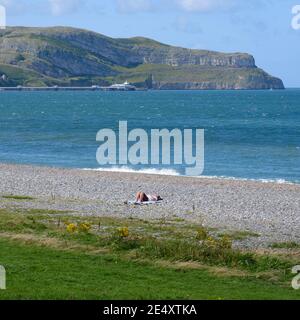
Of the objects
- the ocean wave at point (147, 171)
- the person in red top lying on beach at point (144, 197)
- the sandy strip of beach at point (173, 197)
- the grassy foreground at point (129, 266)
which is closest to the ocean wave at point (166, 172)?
the ocean wave at point (147, 171)

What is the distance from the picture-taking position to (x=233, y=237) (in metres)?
25.1

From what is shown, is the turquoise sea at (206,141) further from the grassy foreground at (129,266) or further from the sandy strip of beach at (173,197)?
the grassy foreground at (129,266)

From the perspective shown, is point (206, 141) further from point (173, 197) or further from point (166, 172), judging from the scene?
point (173, 197)

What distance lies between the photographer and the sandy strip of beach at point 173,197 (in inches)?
1217

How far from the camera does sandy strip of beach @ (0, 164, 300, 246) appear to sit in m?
30.9

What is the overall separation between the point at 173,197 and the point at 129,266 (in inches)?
836

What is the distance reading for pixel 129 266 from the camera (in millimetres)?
18938

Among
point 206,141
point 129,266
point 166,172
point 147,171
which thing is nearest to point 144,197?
point 129,266

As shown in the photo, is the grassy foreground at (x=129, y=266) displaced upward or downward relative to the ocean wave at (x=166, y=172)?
downward

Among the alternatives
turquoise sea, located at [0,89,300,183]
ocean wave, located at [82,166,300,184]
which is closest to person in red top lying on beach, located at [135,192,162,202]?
ocean wave, located at [82,166,300,184]

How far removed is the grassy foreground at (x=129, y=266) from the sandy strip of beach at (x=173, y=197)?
166 inches

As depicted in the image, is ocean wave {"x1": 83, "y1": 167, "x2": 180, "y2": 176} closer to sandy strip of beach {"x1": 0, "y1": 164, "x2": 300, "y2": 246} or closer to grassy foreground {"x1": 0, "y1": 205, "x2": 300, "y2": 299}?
sandy strip of beach {"x1": 0, "y1": 164, "x2": 300, "y2": 246}
